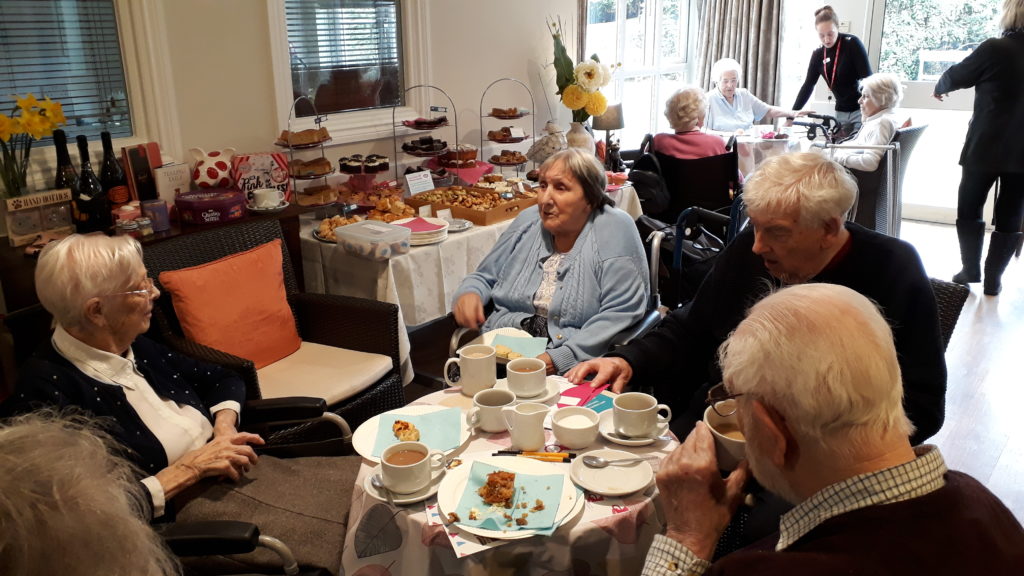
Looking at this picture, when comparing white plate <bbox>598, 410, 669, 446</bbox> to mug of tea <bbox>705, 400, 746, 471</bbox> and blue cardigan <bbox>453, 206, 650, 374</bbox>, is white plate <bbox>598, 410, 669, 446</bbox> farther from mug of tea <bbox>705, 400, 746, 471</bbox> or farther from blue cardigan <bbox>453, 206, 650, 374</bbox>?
blue cardigan <bbox>453, 206, 650, 374</bbox>

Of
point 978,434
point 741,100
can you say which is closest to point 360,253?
point 978,434

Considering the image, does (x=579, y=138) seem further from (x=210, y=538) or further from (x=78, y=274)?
(x=210, y=538)

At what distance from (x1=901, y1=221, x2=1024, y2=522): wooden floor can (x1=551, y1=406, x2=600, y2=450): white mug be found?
176 cm

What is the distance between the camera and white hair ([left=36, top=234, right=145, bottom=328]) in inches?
68.1

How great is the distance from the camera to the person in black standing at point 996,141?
4234mm

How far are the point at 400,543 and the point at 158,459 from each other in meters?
0.75

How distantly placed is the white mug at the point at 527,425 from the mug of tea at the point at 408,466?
154 mm

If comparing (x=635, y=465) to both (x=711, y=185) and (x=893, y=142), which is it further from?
(x=893, y=142)

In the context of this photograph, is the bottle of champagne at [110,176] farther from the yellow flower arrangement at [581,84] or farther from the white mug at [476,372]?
the yellow flower arrangement at [581,84]

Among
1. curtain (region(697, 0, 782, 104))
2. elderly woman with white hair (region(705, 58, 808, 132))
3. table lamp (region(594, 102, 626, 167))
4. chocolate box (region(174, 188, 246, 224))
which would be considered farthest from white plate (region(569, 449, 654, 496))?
curtain (region(697, 0, 782, 104))

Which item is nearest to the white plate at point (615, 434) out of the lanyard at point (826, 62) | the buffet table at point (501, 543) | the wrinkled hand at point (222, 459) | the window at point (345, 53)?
the buffet table at point (501, 543)

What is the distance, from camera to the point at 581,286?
2416mm

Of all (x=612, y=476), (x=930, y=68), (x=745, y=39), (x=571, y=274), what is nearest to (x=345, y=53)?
(x=571, y=274)

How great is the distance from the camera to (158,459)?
1800mm
